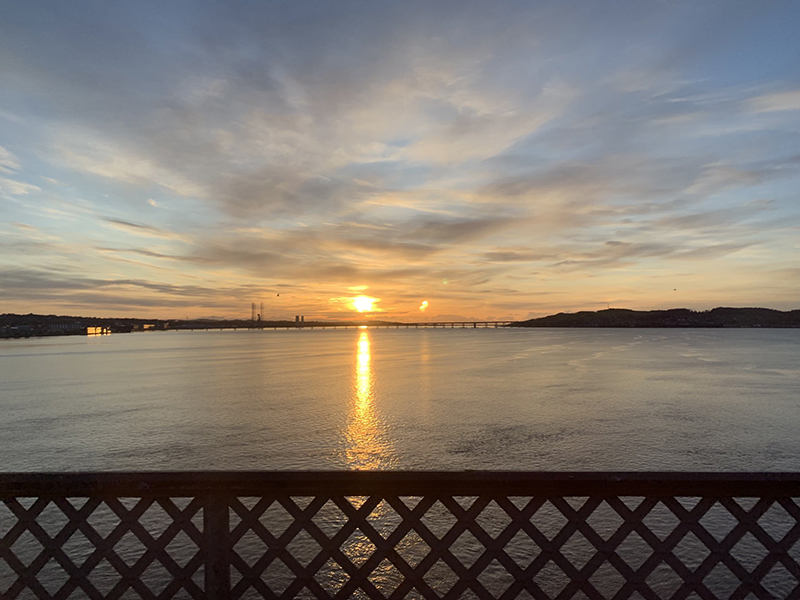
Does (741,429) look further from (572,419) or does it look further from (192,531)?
(192,531)

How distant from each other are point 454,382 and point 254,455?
27.9 metres

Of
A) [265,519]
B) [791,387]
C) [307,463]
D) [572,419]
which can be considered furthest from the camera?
[791,387]

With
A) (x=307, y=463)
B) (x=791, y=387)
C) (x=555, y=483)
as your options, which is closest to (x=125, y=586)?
(x=555, y=483)

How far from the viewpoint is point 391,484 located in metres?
3.68

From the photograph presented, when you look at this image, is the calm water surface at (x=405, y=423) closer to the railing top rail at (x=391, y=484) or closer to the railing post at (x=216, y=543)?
the railing post at (x=216, y=543)

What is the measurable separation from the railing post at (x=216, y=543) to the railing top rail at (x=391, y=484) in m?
0.11

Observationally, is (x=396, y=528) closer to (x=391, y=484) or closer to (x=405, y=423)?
(x=391, y=484)

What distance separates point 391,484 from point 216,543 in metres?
1.41

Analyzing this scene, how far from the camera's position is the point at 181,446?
2033 cm

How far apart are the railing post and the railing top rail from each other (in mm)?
112

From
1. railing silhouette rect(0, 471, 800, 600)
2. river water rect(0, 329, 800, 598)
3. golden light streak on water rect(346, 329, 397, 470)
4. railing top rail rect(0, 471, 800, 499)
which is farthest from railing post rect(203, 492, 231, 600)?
golden light streak on water rect(346, 329, 397, 470)

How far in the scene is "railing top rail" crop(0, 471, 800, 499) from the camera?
362 centimetres

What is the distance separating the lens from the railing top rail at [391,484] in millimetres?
3615

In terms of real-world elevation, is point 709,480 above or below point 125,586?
above
